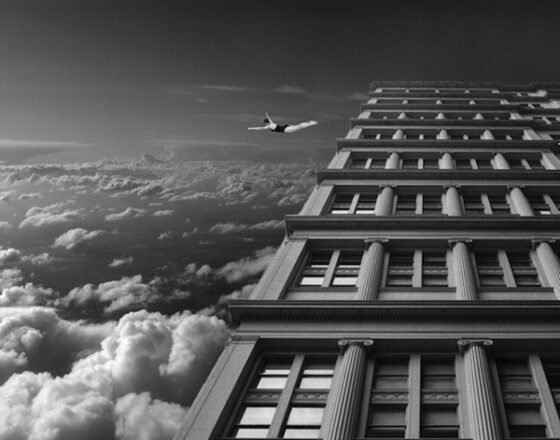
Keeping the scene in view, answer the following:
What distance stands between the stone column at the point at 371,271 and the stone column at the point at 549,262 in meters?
7.74

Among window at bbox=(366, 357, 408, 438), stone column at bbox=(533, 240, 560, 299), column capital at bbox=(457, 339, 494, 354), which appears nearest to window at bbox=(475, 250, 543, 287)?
stone column at bbox=(533, 240, 560, 299)

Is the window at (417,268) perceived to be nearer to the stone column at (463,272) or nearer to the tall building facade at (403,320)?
the tall building facade at (403,320)

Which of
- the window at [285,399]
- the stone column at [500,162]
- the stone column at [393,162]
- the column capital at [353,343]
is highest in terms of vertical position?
the stone column at [500,162]

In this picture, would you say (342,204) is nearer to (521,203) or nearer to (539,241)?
(521,203)

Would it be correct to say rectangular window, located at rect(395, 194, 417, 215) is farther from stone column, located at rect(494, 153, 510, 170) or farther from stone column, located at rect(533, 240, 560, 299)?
stone column, located at rect(533, 240, 560, 299)

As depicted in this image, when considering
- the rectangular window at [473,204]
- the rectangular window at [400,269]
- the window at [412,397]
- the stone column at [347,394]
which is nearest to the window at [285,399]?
the stone column at [347,394]

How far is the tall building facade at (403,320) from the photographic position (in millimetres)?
20250

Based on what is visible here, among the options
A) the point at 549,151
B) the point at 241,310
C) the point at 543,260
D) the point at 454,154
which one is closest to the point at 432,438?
the point at 241,310

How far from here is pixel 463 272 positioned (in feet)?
92.7

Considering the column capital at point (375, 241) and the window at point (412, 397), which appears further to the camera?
the column capital at point (375, 241)

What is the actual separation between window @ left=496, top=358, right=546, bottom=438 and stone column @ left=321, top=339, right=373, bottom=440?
4.94m

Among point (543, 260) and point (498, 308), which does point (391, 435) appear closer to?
point (498, 308)

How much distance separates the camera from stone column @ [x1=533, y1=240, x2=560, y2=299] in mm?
27195

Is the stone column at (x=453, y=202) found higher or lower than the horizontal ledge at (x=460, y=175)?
lower
